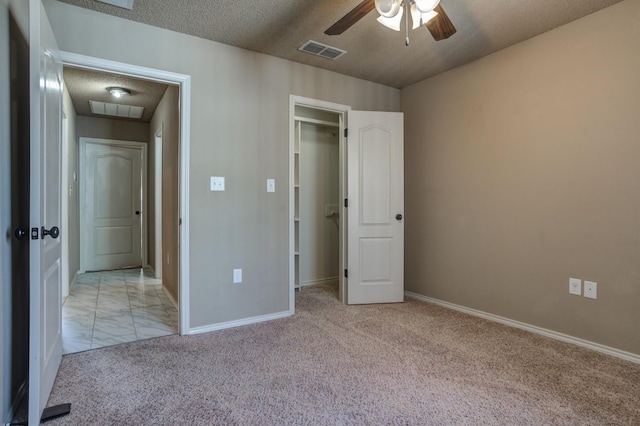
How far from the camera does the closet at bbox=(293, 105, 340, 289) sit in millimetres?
4473

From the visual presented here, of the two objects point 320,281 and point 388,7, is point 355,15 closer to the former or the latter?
point 388,7

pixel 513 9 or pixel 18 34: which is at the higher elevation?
pixel 513 9

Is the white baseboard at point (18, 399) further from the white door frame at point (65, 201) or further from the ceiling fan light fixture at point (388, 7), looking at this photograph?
the ceiling fan light fixture at point (388, 7)

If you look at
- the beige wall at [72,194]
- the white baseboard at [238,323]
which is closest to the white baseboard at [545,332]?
the white baseboard at [238,323]

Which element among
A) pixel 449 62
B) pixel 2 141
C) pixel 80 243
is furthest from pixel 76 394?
pixel 80 243

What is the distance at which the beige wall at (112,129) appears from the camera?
538 centimetres

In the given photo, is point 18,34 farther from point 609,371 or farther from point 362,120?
point 609,371

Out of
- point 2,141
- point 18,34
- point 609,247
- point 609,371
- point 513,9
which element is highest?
point 513,9

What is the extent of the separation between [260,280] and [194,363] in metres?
0.99

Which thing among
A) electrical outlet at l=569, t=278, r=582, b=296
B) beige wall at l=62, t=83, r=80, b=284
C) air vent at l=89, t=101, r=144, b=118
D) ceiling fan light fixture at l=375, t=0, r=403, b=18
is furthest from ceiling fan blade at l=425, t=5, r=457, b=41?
air vent at l=89, t=101, r=144, b=118

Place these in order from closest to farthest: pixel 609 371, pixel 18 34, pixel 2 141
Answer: pixel 2 141, pixel 18 34, pixel 609 371

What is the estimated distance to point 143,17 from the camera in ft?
8.32

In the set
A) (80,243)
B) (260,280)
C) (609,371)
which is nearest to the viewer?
(609,371)

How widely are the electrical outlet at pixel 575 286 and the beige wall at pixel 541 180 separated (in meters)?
0.04
